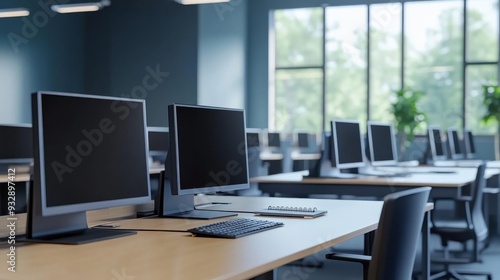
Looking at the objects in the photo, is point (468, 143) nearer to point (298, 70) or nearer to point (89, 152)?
point (298, 70)

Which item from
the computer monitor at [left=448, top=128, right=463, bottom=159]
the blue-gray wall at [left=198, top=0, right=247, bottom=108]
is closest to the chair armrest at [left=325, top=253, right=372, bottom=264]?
the computer monitor at [left=448, top=128, right=463, bottom=159]

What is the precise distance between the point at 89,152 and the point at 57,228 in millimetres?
263

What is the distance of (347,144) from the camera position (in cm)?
523

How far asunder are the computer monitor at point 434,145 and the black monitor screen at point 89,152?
5.78m

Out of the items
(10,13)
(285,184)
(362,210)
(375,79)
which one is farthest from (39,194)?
(375,79)

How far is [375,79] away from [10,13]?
6056mm

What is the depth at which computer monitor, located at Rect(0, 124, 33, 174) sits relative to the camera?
5.66m

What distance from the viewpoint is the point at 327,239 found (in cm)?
230

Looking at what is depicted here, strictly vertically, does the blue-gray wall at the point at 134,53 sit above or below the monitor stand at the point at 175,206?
above

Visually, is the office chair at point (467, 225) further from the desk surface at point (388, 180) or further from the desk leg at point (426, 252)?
the desk leg at point (426, 252)

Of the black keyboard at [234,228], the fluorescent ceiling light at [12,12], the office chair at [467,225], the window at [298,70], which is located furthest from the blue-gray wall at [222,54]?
the black keyboard at [234,228]

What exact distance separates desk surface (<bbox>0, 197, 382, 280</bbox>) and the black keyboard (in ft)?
0.11

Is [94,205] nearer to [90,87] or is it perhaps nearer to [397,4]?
[90,87]

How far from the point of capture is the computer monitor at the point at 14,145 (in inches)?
223
